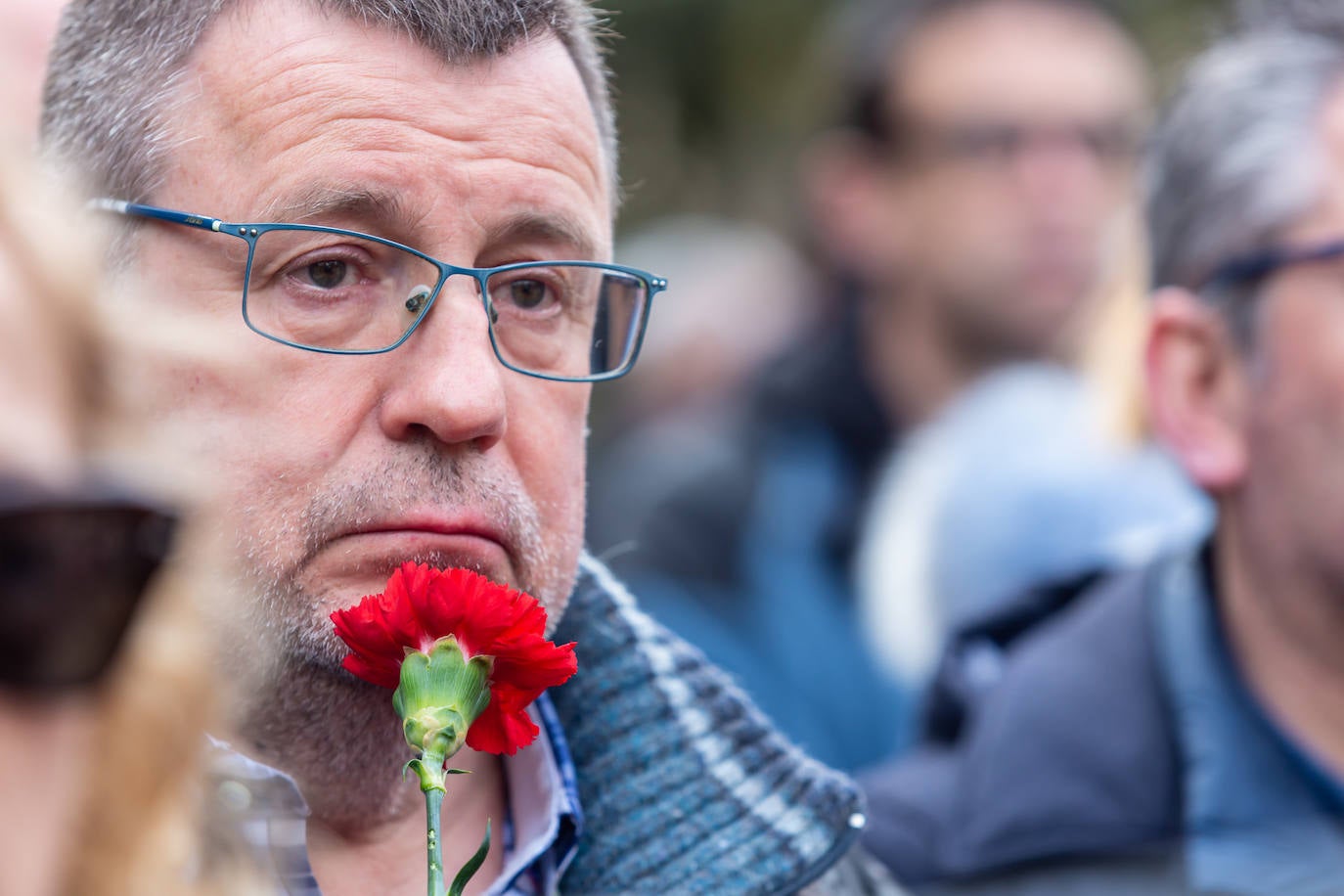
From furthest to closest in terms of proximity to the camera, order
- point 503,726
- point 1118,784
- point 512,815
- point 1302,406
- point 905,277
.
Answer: point 905,277 < point 1302,406 < point 1118,784 < point 512,815 < point 503,726

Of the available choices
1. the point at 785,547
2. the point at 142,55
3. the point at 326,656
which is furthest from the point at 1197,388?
the point at 142,55

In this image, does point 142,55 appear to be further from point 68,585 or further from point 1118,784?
point 1118,784

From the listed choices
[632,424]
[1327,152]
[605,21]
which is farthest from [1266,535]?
[632,424]

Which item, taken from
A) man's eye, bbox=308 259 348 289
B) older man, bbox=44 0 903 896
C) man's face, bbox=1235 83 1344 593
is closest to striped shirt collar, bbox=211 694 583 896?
older man, bbox=44 0 903 896

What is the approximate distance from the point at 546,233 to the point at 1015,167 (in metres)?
3.33

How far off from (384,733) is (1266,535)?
179 centimetres

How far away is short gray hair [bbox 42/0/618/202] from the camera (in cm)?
163

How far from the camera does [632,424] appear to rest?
24.8 ft

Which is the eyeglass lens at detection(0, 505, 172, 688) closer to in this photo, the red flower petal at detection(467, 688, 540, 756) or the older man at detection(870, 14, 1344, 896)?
the red flower petal at detection(467, 688, 540, 756)

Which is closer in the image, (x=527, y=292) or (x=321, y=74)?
(x=321, y=74)

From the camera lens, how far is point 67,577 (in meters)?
0.96

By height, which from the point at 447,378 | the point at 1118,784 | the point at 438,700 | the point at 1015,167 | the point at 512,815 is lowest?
the point at 1118,784

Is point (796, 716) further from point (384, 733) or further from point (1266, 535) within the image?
point (384, 733)

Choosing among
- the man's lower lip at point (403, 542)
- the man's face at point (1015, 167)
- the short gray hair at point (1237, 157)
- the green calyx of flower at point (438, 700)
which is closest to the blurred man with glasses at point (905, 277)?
the man's face at point (1015, 167)
